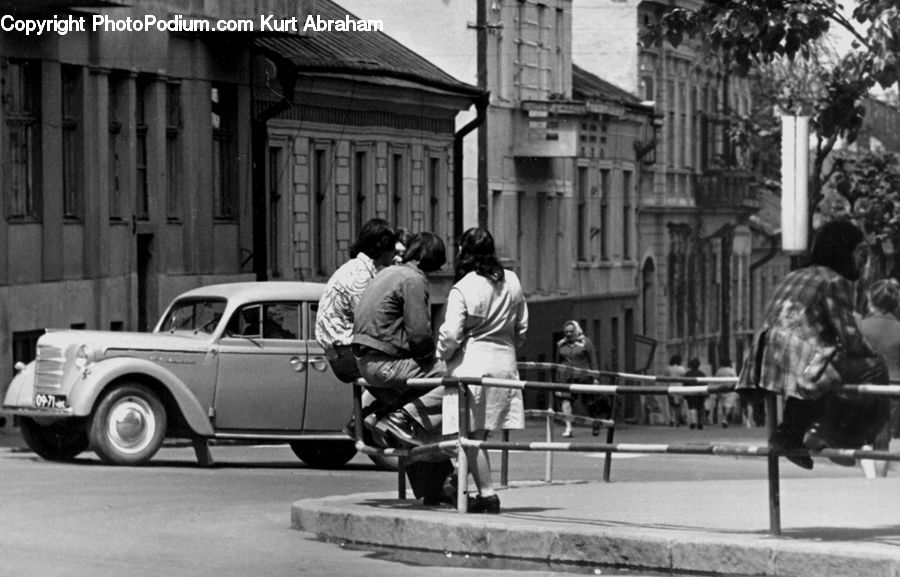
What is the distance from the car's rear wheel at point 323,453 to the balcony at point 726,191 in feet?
177

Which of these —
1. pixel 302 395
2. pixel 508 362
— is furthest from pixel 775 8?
pixel 508 362

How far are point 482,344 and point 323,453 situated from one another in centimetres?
912

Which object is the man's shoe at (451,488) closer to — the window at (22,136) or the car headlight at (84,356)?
the car headlight at (84,356)

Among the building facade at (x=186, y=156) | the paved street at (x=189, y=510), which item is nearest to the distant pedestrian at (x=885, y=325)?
the paved street at (x=189, y=510)

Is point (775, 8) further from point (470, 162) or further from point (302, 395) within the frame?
point (470, 162)

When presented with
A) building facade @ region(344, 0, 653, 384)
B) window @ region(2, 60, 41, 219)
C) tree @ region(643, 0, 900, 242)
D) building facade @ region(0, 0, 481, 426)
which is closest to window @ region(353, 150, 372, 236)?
building facade @ region(0, 0, 481, 426)

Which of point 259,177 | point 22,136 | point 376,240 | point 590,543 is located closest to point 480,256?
point 590,543

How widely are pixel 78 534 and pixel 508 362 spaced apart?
2729mm

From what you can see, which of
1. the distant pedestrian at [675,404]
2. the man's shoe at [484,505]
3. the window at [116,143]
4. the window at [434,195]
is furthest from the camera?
the distant pedestrian at [675,404]

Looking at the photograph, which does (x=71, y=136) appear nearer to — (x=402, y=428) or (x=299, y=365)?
(x=299, y=365)

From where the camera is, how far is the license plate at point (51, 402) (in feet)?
76.3

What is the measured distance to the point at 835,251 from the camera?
45.9 ft

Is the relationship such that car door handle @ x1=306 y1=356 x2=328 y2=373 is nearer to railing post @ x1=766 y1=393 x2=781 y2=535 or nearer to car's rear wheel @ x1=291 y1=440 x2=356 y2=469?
car's rear wheel @ x1=291 y1=440 x2=356 y2=469

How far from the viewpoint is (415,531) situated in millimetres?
14859
